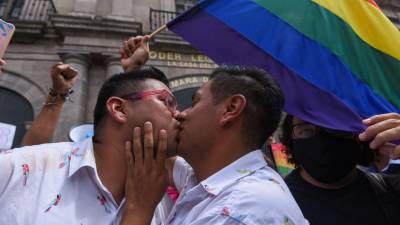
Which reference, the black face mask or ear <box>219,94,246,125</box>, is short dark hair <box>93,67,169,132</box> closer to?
ear <box>219,94,246,125</box>

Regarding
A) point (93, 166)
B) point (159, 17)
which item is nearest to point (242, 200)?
point (93, 166)

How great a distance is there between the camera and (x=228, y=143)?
1683mm

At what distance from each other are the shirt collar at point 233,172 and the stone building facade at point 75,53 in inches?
320

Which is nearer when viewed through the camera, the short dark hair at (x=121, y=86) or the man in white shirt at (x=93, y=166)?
the man in white shirt at (x=93, y=166)

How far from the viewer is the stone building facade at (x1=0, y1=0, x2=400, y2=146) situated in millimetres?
9664

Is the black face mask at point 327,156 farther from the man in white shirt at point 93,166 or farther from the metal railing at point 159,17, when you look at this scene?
the metal railing at point 159,17

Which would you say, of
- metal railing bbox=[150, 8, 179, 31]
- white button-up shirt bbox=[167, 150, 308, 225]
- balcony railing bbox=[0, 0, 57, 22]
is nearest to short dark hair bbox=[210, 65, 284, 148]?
white button-up shirt bbox=[167, 150, 308, 225]

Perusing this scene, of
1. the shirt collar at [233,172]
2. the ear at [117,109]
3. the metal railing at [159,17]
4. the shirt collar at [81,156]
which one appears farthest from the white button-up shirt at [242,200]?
the metal railing at [159,17]

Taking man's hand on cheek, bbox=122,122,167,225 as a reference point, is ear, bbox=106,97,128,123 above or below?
above

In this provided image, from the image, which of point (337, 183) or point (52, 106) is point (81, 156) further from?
point (337, 183)

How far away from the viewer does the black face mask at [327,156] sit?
2227 millimetres

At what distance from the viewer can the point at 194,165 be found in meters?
1.78

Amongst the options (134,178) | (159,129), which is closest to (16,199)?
(134,178)

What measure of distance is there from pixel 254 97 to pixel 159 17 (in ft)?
34.7
